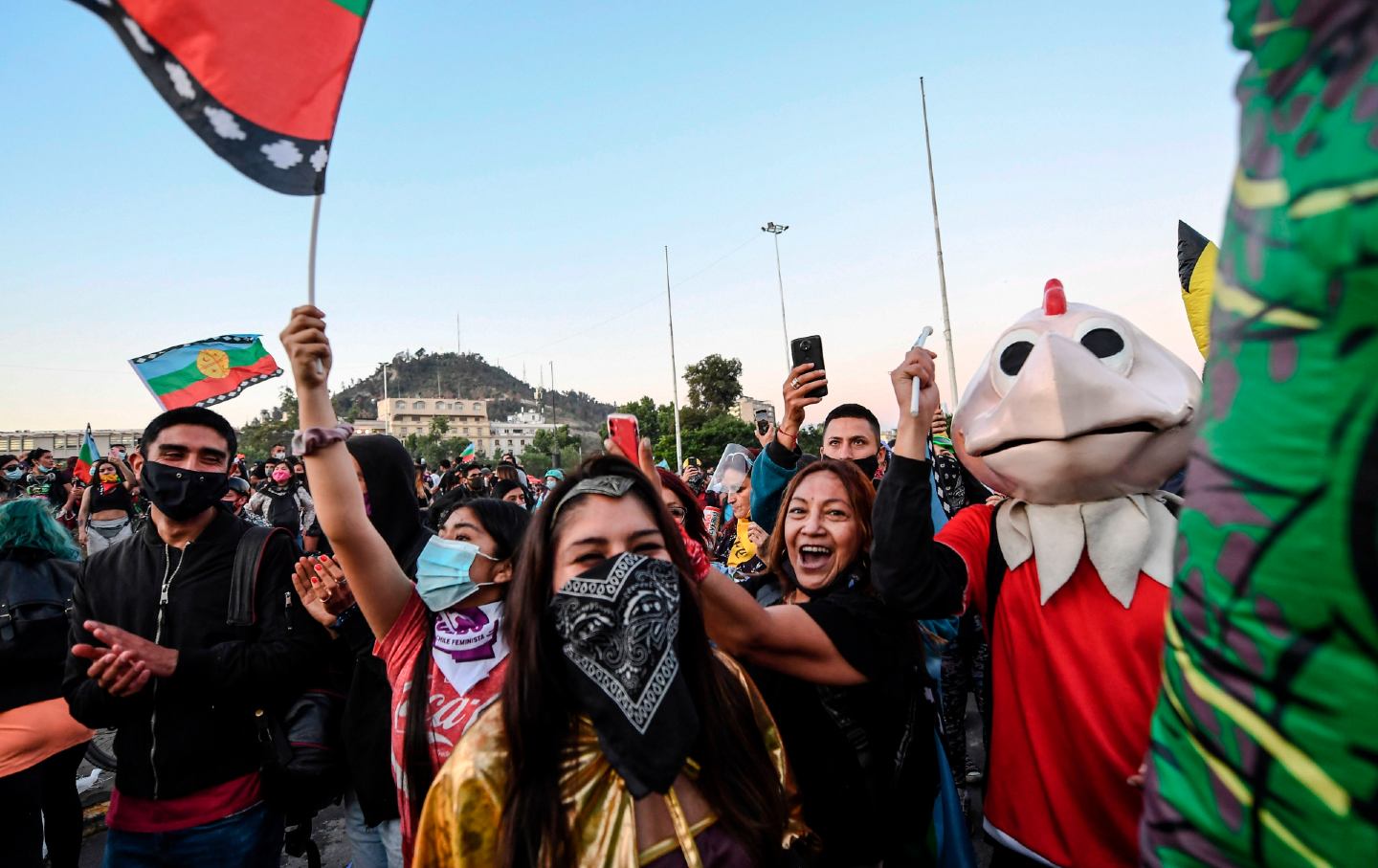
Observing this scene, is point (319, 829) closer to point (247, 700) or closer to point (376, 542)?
point (247, 700)

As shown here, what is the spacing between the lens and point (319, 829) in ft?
14.2

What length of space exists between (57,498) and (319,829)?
8740 millimetres

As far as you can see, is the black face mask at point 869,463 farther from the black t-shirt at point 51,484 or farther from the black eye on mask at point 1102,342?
the black t-shirt at point 51,484

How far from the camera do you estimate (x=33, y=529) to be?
293 cm

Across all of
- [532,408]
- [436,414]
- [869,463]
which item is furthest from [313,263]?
[532,408]

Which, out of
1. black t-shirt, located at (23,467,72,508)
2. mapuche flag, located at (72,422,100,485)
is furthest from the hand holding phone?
black t-shirt, located at (23,467,72,508)

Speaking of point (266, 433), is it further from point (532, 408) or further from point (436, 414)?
point (532, 408)

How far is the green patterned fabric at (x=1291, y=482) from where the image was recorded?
0.63 metres

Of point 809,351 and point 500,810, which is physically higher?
point 809,351

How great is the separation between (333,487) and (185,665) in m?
1.03

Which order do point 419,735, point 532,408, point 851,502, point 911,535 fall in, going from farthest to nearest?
point 532,408, point 851,502, point 419,735, point 911,535

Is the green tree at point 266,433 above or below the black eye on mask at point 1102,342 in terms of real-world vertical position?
above

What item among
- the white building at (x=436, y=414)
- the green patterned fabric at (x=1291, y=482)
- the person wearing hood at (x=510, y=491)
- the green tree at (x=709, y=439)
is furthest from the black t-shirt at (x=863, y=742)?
the white building at (x=436, y=414)

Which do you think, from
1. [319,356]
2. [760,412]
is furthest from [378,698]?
[760,412]
